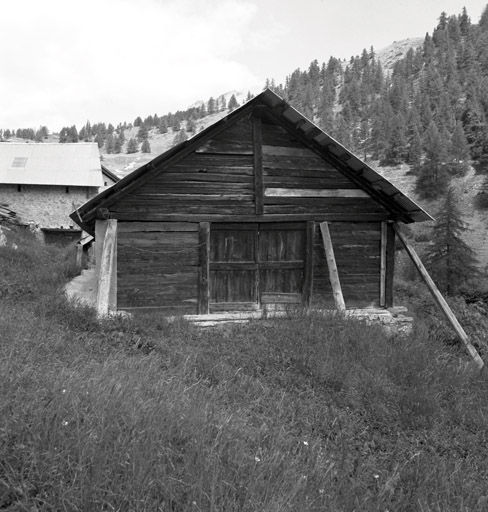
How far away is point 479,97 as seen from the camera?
63094mm

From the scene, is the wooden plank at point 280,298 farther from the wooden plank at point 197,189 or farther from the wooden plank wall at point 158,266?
the wooden plank at point 197,189

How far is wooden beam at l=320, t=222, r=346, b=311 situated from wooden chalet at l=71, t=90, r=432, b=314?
25mm

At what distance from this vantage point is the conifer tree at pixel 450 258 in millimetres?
24266

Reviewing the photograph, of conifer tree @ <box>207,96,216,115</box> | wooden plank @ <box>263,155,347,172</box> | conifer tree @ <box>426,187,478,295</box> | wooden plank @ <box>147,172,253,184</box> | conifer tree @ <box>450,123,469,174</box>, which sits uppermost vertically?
conifer tree @ <box>207,96,216,115</box>

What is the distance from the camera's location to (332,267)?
853 cm

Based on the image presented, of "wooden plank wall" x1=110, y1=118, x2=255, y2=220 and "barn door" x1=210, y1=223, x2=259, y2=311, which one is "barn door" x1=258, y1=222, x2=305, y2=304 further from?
"wooden plank wall" x1=110, y1=118, x2=255, y2=220

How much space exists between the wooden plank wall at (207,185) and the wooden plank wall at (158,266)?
1.14 feet

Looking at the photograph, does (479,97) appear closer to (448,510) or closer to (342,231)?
(342,231)

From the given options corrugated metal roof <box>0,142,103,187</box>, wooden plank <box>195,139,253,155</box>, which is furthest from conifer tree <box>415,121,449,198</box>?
wooden plank <box>195,139,253,155</box>

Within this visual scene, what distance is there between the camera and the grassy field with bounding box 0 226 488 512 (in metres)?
2.30

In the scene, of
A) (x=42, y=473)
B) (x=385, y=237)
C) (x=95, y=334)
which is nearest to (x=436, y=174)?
(x=385, y=237)

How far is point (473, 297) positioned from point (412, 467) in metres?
22.0

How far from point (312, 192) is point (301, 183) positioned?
1.07 ft

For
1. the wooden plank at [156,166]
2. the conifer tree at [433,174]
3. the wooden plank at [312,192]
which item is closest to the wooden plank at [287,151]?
the wooden plank at [312,192]
